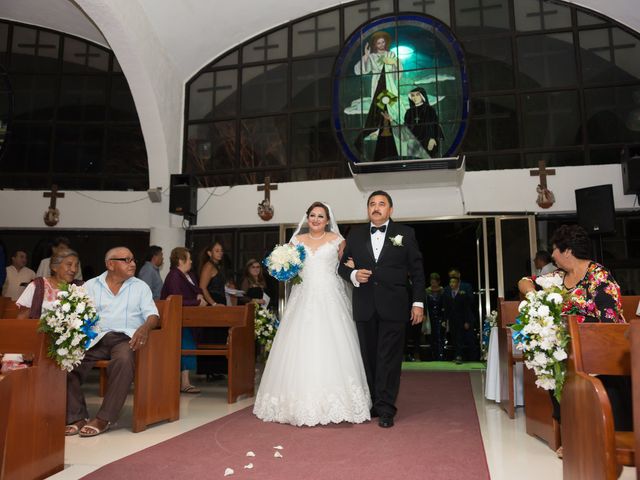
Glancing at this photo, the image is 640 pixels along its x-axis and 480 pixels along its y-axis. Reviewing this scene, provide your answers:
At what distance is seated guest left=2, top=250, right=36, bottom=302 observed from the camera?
7.39 m

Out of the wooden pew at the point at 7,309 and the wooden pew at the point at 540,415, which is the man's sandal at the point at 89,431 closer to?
the wooden pew at the point at 7,309

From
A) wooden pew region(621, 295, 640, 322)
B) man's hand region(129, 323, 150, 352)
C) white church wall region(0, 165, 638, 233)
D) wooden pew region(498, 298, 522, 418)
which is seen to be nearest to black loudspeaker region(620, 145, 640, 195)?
white church wall region(0, 165, 638, 233)

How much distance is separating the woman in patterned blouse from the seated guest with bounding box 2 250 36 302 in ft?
22.0

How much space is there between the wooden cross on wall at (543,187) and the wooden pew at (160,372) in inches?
239

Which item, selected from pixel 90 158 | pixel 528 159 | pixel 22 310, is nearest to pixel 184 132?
pixel 90 158

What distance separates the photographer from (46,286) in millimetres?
4191

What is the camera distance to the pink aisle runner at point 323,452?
2.88 meters

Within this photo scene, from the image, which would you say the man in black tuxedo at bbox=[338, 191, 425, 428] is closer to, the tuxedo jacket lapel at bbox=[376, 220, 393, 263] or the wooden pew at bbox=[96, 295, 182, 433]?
the tuxedo jacket lapel at bbox=[376, 220, 393, 263]

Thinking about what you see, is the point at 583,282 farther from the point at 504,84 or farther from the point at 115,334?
the point at 504,84

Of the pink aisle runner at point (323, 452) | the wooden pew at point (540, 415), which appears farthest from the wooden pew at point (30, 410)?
the wooden pew at point (540, 415)

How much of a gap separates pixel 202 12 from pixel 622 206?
736 centimetres

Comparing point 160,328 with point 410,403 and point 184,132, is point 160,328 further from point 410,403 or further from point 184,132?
point 184,132

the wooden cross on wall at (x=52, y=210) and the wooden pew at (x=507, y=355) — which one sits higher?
the wooden cross on wall at (x=52, y=210)

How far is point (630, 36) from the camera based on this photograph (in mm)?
9172
